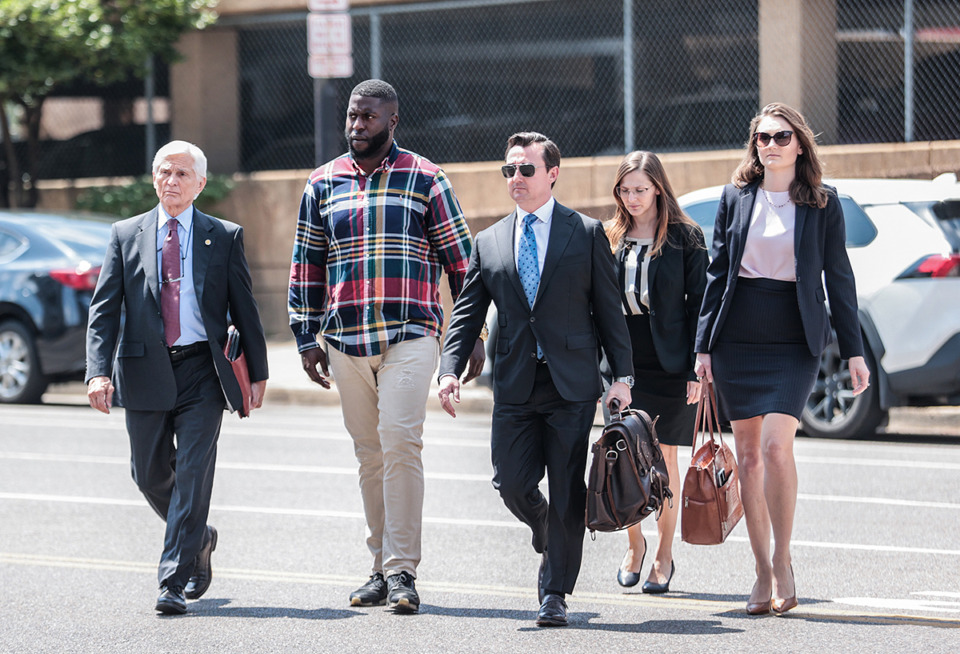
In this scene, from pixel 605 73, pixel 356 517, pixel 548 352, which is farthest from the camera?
pixel 605 73

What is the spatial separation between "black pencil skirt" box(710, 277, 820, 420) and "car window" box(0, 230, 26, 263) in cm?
888

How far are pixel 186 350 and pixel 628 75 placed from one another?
37.9 ft

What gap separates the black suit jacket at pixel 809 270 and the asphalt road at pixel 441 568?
108cm

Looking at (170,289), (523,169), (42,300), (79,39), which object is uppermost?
(79,39)

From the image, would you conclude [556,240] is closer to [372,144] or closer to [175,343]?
[372,144]

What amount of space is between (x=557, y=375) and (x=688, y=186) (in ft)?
36.0

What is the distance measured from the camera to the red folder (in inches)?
233

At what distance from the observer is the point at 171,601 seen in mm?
5668

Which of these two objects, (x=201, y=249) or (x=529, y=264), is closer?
(x=529, y=264)

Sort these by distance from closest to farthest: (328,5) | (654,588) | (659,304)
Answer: (654,588)
(659,304)
(328,5)

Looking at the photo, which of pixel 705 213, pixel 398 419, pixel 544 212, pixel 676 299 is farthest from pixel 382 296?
pixel 705 213

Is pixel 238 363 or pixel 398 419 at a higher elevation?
pixel 238 363

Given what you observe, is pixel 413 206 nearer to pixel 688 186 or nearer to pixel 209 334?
pixel 209 334

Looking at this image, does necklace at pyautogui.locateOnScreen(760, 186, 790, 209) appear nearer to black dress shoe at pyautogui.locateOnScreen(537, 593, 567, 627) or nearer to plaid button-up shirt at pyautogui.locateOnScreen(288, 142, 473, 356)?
plaid button-up shirt at pyautogui.locateOnScreen(288, 142, 473, 356)
